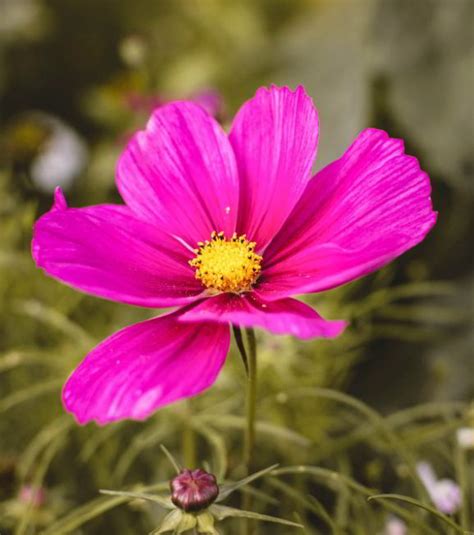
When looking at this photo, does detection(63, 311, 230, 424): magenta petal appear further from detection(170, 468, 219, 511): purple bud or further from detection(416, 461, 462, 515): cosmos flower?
detection(416, 461, 462, 515): cosmos flower

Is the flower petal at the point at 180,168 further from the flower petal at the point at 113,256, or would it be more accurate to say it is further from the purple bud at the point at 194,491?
the purple bud at the point at 194,491

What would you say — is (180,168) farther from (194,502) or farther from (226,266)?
(194,502)

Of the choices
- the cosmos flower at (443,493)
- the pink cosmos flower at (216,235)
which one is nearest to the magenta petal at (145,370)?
the pink cosmos flower at (216,235)

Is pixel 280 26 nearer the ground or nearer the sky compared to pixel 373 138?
nearer the sky

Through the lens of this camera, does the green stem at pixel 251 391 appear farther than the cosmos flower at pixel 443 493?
No

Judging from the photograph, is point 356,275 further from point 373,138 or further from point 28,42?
point 28,42

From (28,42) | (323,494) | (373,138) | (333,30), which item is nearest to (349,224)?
(373,138)

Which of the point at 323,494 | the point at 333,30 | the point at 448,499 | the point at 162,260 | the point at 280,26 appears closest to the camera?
the point at 162,260
